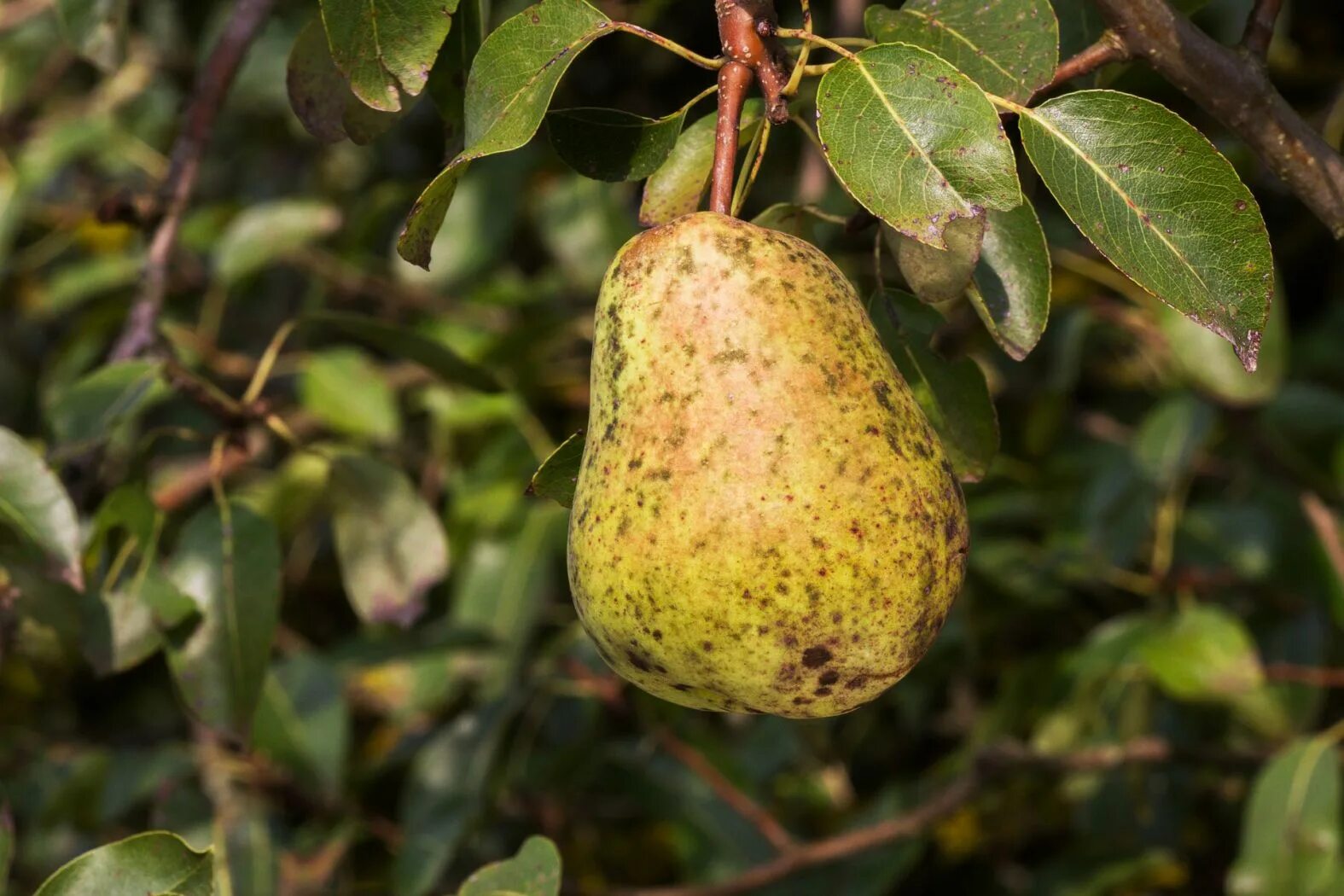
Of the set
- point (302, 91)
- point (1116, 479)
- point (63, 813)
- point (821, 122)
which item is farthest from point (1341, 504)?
point (63, 813)

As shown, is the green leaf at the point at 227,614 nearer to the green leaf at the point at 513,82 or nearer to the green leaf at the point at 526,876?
the green leaf at the point at 526,876

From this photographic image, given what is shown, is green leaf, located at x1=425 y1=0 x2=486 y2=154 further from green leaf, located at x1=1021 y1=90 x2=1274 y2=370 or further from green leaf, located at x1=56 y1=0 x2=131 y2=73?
green leaf, located at x1=56 y1=0 x2=131 y2=73

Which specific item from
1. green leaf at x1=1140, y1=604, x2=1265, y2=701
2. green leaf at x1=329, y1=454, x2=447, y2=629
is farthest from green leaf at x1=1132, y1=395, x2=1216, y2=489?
green leaf at x1=329, y1=454, x2=447, y2=629

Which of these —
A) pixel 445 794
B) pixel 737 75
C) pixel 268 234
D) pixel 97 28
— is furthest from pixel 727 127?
pixel 268 234

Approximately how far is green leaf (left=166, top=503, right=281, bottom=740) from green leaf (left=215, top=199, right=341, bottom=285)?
0.86 m

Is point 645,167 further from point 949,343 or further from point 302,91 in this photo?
point 949,343

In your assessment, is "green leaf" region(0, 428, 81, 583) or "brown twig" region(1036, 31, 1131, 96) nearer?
"brown twig" region(1036, 31, 1131, 96)

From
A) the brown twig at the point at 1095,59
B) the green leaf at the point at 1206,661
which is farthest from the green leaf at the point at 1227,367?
the brown twig at the point at 1095,59

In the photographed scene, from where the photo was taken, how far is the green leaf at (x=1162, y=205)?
82 cm

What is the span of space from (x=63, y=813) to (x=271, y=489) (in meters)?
0.53

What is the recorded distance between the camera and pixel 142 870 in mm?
956

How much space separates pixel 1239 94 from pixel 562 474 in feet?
1.64

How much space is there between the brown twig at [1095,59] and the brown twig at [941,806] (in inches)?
37.1

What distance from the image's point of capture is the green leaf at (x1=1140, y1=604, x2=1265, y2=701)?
169 centimetres
